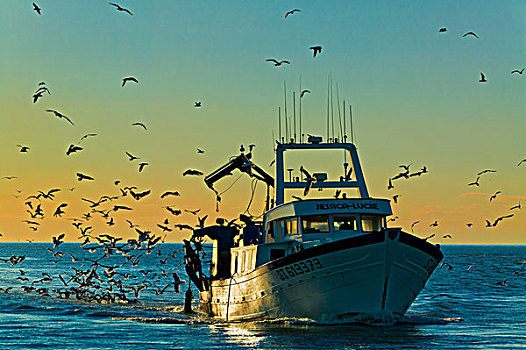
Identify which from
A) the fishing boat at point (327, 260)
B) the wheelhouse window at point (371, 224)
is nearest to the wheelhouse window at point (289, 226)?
the fishing boat at point (327, 260)

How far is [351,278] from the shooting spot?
3656 centimetres

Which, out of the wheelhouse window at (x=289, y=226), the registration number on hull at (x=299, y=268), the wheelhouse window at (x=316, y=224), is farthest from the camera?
the wheelhouse window at (x=289, y=226)

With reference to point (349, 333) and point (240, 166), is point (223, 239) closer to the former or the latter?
point (240, 166)

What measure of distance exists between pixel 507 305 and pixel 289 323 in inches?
1085

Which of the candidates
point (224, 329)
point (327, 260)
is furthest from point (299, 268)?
point (224, 329)

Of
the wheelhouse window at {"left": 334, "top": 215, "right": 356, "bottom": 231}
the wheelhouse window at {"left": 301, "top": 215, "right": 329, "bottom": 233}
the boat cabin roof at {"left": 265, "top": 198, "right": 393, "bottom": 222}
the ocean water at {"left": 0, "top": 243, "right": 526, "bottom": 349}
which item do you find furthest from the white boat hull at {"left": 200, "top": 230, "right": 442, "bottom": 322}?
the wheelhouse window at {"left": 334, "top": 215, "right": 356, "bottom": 231}

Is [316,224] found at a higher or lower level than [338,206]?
lower

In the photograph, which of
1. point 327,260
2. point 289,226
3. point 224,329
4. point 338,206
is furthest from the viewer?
point 224,329

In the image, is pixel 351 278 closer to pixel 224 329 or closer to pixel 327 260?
pixel 327 260

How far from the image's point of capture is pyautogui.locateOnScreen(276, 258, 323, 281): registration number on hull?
36.6 metres

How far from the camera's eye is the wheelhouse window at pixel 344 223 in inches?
1545

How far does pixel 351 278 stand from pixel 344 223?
355 centimetres

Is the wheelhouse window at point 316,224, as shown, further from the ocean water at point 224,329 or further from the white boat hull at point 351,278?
the ocean water at point 224,329

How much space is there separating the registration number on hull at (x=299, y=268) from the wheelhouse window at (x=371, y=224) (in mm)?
3850
